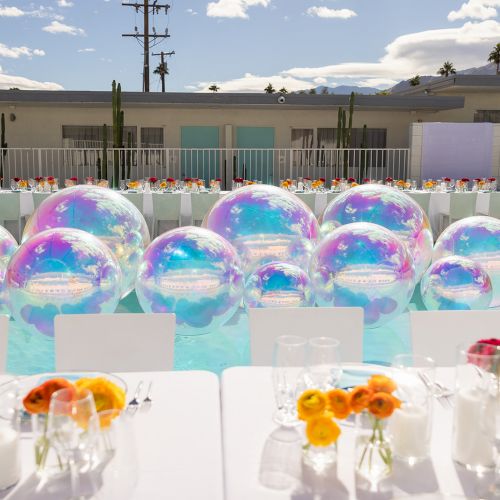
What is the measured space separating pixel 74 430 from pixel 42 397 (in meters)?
0.21

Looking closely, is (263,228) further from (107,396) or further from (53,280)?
(107,396)

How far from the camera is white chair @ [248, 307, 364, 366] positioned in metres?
3.14

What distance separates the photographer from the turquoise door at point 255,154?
53.9ft

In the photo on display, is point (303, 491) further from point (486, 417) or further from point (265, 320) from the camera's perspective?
point (265, 320)

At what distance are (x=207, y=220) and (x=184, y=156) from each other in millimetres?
11550

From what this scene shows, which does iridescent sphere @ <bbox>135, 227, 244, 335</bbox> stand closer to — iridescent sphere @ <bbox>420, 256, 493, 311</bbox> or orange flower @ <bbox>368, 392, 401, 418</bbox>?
iridescent sphere @ <bbox>420, 256, 493, 311</bbox>

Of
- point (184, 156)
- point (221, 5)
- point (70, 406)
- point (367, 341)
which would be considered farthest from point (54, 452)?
point (221, 5)

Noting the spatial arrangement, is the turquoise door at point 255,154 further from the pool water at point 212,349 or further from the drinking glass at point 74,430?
the drinking glass at point 74,430

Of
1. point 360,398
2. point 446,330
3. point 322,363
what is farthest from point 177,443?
point 446,330

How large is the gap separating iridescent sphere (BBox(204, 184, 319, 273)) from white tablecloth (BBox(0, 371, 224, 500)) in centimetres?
266

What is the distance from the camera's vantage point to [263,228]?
5113mm

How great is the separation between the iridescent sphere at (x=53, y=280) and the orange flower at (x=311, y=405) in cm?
279

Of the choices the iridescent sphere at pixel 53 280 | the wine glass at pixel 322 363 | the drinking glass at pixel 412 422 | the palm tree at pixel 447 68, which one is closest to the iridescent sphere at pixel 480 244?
the iridescent sphere at pixel 53 280

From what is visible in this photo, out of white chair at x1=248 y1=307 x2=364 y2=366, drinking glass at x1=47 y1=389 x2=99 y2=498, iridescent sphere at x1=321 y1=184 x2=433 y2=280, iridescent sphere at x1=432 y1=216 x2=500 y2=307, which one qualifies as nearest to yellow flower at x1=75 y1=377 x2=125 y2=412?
drinking glass at x1=47 y1=389 x2=99 y2=498
